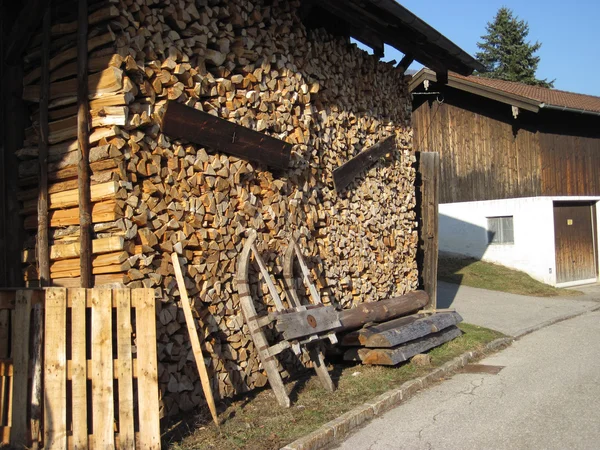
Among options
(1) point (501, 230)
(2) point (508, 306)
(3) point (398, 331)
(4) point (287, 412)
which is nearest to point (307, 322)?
(4) point (287, 412)

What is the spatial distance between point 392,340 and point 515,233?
1240cm

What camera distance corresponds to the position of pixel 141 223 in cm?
567

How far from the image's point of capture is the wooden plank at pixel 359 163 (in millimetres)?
8898

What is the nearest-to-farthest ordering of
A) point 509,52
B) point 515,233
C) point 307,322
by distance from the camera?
1. point 307,322
2. point 515,233
3. point 509,52

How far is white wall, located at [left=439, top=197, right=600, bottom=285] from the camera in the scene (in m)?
18.3

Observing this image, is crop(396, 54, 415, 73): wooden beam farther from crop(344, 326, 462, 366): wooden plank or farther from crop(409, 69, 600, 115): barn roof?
crop(409, 69, 600, 115): barn roof

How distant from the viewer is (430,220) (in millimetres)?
11586

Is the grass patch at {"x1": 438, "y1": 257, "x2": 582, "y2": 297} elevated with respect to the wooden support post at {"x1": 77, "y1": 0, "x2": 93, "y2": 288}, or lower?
lower

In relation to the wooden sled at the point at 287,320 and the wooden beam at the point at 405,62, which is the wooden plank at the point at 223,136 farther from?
the wooden beam at the point at 405,62

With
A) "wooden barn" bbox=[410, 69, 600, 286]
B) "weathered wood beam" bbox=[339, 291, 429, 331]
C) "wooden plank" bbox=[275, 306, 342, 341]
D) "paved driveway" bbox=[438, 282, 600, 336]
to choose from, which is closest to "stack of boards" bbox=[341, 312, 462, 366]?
"weathered wood beam" bbox=[339, 291, 429, 331]

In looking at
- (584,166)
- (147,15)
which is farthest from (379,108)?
(584,166)

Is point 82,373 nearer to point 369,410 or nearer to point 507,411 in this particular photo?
point 369,410

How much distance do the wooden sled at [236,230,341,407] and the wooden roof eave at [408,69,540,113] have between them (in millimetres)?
11516

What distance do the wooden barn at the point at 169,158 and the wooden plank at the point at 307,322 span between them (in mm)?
454
